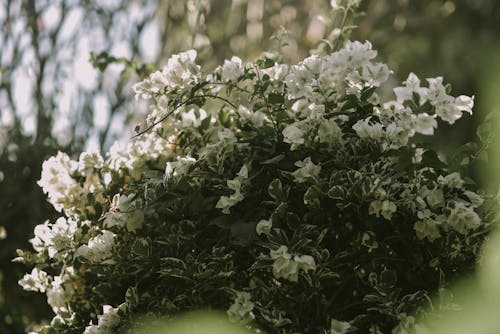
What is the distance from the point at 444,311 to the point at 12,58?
8.74ft

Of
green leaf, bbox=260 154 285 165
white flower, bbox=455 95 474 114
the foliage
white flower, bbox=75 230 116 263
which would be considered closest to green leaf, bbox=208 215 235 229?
green leaf, bbox=260 154 285 165

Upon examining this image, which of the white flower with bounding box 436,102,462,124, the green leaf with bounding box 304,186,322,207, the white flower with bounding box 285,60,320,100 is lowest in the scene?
the green leaf with bounding box 304,186,322,207

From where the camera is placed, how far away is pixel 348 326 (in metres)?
1.00

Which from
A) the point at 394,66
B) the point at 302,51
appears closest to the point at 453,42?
the point at 394,66

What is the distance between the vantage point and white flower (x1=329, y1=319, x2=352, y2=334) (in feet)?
3.27

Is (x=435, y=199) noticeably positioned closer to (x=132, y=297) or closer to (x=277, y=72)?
(x=277, y=72)

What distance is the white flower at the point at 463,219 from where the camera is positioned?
1.03 metres

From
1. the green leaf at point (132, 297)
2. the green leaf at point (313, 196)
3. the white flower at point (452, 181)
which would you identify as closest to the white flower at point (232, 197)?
the green leaf at point (313, 196)

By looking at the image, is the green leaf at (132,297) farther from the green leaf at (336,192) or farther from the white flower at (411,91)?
the white flower at (411,91)

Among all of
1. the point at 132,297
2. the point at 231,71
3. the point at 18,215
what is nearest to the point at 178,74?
the point at 231,71

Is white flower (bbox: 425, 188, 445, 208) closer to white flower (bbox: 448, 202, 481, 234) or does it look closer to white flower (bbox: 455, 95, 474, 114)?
white flower (bbox: 448, 202, 481, 234)

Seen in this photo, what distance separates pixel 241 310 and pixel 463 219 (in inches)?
14.6

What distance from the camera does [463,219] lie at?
104cm

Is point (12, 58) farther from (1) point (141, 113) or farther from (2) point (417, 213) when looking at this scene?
(2) point (417, 213)
